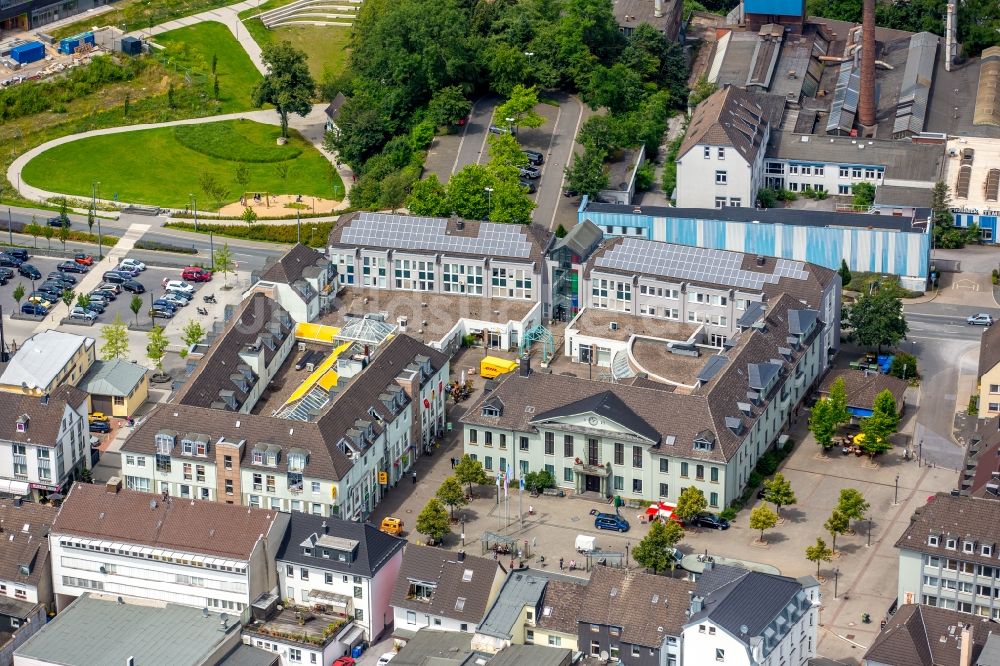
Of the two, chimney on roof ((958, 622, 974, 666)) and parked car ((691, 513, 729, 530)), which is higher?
chimney on roof ((958, 622, 974, 666))

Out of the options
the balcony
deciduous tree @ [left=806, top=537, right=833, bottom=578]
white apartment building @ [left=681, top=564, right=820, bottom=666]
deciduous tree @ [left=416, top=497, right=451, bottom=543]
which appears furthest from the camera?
deciduous tree @ [left=416, top=497, right=451, bottom=543]

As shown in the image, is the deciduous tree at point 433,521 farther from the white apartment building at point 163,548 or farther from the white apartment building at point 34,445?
the white apartment building at point 34,445

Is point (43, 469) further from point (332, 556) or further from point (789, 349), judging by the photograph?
point (789, 349)

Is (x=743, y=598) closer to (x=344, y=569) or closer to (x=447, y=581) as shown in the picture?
(x=447, y=581)

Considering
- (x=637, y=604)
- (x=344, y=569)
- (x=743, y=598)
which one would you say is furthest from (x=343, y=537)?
(x=743, y=598)

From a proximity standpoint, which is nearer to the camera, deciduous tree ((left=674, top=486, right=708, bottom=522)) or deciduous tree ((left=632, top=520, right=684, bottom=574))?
deciduous tree ((left=632, top=520, right=684, bottom=574))

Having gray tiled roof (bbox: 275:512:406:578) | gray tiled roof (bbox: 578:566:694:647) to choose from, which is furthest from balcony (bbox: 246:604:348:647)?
gray tiled roof (bbox: 578:566:694:647)

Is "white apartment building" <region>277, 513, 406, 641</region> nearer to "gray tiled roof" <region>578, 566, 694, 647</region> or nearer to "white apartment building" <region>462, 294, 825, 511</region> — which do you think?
"gray tiled roof" <region>578, 566, 694, 647</region>
